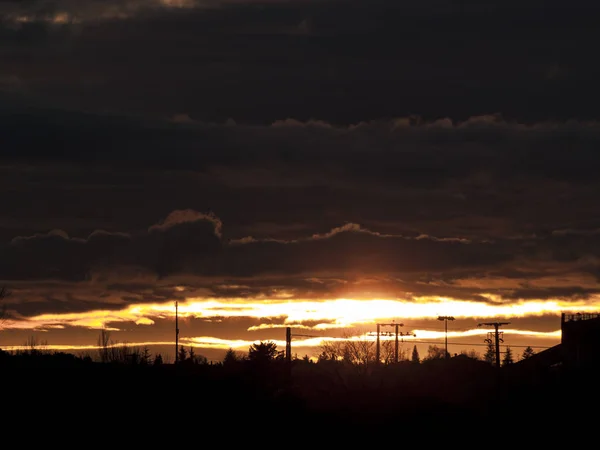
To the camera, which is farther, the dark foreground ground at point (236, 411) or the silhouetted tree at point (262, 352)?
the silhouetted tree at point (262, 352)

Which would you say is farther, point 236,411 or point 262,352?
point 262,352

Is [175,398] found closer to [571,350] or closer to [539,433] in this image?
[539,433]

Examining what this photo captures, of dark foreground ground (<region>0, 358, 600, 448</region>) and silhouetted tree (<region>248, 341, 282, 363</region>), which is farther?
silhouetted tree (<region>248, 341, 282, 363</region>)

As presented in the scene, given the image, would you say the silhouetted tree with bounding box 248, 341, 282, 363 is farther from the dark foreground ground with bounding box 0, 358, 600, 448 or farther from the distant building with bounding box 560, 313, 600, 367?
the distant building with bounding box 560, 313, 600, 367

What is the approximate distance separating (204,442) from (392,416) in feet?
93.5

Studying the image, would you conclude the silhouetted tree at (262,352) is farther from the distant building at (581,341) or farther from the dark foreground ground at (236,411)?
the distant building at (581,341)

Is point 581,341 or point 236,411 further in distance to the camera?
point 581,341

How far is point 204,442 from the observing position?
73562 millimetres

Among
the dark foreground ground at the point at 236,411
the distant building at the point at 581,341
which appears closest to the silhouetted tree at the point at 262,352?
the dark foreground ground at the point at 236,411

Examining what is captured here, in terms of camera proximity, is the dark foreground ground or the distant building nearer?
the dark foreground ground

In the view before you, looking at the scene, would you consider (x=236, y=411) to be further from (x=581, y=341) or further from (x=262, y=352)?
(x=581, y=341)

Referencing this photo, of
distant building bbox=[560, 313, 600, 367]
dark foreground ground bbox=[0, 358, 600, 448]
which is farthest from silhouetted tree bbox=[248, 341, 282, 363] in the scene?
distant building bbox=[560, 313, 600, 367]

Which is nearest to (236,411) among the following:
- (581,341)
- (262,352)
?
(262,352)

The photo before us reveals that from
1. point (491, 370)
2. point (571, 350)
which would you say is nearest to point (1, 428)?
point (571, 350)
